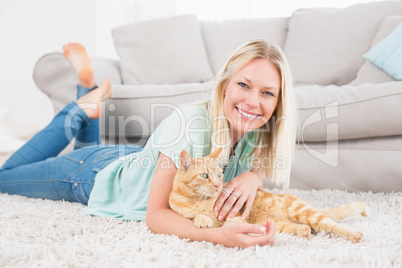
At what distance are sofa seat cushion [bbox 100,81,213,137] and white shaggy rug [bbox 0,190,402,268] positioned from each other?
0.82 m

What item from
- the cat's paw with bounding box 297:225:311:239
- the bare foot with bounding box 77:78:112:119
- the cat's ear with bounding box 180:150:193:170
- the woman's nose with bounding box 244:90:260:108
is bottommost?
the cat's paw with bounding box 297:225:311:239

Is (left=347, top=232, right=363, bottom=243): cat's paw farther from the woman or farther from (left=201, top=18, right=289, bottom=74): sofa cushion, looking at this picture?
(left=201, top=18, right=289, bottom=74): sofa cushion

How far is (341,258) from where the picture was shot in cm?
78

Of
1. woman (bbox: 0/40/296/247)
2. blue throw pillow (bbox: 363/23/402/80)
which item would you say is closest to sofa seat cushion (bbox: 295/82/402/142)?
blue throw pillow (bbox: 363/23/402/80)

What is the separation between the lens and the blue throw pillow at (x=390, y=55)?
6.17ft

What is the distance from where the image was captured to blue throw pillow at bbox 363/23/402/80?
188 centimetres

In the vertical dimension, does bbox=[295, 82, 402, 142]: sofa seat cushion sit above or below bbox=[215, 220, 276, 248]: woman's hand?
above

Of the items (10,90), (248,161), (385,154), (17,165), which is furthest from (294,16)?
(10,90)

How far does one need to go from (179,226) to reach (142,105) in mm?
1112

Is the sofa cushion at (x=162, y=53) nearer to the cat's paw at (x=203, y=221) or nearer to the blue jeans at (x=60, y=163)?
the blue jeans at (x=60, y=163)

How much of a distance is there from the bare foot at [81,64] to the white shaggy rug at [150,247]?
847 millimetres

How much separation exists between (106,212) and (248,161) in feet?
1.70

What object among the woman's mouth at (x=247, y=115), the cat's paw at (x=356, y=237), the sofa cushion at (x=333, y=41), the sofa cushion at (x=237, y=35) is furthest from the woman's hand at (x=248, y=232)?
the sofa cushion at (x=237, y=35)

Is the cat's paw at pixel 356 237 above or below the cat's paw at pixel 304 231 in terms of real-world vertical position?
above
